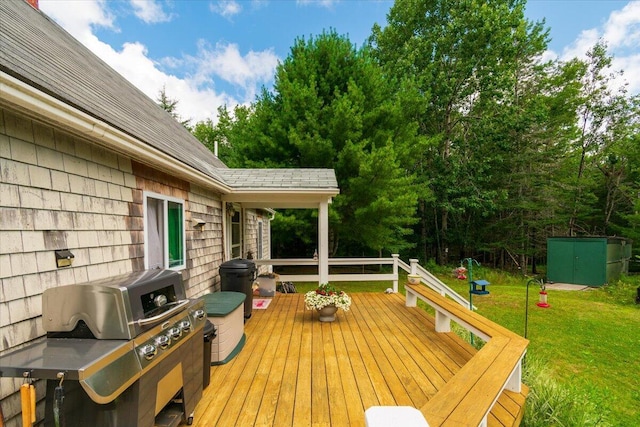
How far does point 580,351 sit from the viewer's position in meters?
5.38

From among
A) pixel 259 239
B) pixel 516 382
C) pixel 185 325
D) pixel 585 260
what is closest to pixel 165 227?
pixel 185 325

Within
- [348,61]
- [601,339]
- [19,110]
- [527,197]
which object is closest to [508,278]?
[527,197]

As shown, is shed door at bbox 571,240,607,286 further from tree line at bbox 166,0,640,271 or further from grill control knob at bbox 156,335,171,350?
grill control knob at bbox 156,335,171,350

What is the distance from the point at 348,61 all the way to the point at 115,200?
10094 millimetres

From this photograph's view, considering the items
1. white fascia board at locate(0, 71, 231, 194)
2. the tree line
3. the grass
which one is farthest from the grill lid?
the tree line

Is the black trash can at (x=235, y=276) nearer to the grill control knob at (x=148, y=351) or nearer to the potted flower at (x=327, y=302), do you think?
the potted flower at (x=327, y=302)

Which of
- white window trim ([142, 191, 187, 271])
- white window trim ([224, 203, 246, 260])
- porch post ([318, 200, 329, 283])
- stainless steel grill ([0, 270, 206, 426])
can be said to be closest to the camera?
stainless steel grill ([0, 270, 206, 426])

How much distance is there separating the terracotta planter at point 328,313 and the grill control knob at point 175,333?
10.1 ft

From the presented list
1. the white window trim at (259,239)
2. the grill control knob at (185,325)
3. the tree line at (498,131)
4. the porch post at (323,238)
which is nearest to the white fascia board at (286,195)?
the porch post at (323,238)

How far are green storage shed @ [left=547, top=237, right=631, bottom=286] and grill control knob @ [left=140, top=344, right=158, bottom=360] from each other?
1515 centimetres

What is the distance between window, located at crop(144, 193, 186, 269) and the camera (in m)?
3.52

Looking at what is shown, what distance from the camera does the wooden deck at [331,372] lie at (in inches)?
100

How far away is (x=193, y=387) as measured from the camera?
2.49m

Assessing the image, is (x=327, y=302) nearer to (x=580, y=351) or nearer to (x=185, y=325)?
(x=185, y=325)
